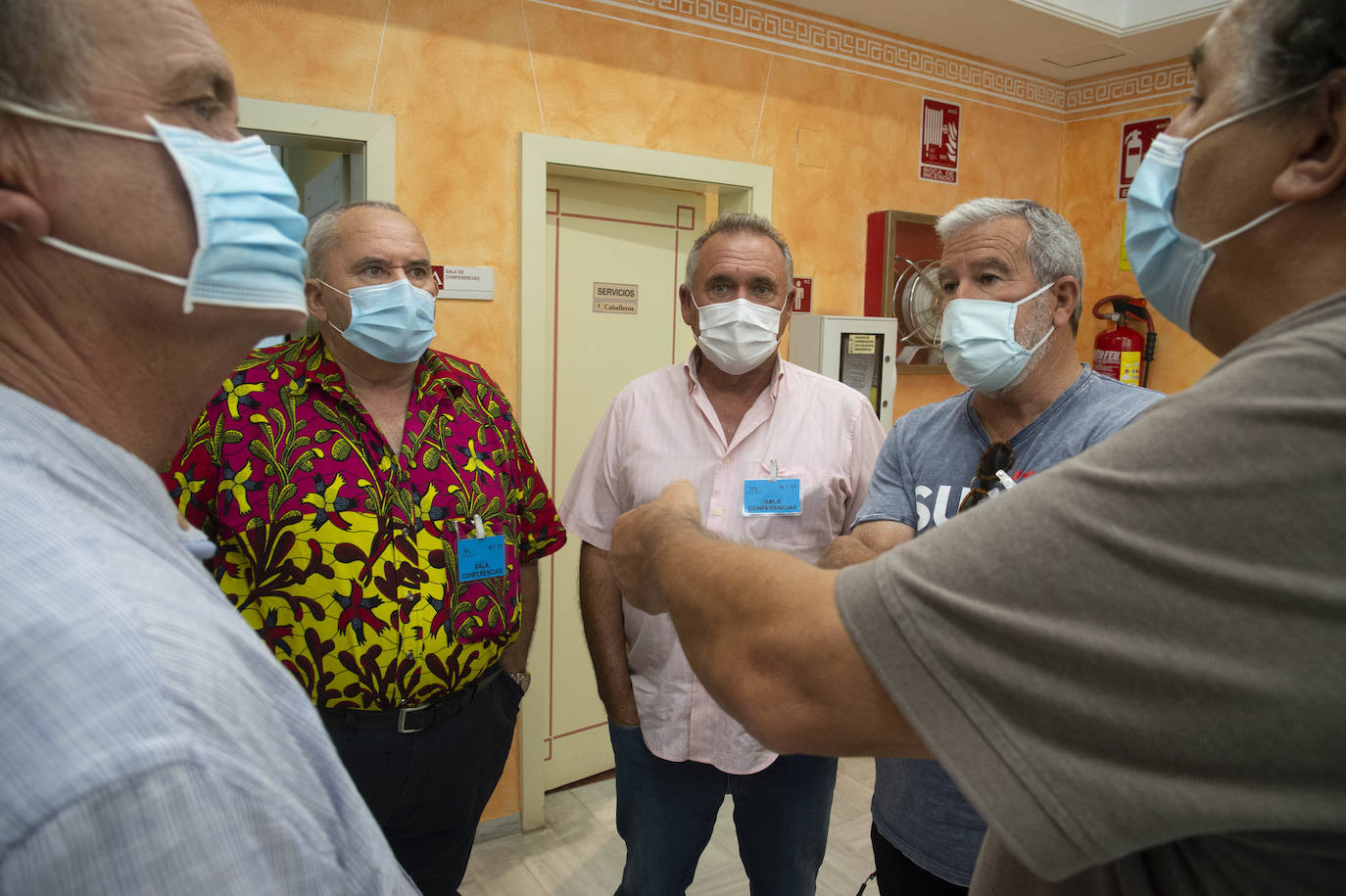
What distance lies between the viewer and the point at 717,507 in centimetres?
200

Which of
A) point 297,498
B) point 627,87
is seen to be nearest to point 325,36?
point 627,87

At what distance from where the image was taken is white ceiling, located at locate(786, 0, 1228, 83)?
342 centimetres

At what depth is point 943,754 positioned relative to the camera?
59 cm

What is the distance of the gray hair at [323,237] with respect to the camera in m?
1.98

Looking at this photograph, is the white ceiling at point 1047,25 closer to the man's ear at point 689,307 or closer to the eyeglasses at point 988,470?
the man's ear at point 689,307

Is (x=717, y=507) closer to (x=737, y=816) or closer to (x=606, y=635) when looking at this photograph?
(x=606, y=635)

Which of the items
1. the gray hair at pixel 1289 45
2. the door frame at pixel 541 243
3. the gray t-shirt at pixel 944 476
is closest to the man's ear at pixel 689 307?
the gray t-shirt at pixel 944 476

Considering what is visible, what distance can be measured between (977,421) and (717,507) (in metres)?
0.64

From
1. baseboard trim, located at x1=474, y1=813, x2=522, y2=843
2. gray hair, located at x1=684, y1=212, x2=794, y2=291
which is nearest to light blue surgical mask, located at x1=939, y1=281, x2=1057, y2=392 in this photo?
gray hair, located at x1=684, y1=212, x2=794, y2=291

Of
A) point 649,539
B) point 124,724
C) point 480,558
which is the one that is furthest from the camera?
point 480,558

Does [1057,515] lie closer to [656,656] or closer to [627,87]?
[656,656]

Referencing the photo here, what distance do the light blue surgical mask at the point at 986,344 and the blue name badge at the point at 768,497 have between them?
49cm

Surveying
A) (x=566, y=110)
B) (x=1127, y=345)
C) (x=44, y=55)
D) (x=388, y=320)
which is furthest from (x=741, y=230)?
(x=1127, y=345)

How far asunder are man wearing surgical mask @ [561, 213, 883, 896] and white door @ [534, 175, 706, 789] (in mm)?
1124
